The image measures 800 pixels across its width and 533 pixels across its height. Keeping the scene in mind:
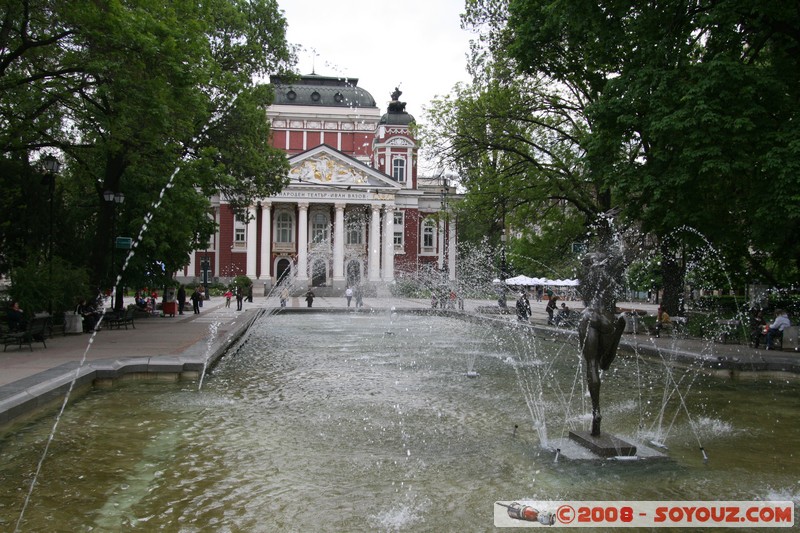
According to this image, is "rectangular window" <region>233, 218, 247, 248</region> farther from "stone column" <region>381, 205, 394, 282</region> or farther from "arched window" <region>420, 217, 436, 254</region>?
"arched window" <region>420, 217, 436, 254</region>

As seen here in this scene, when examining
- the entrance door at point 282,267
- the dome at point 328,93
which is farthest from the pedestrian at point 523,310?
the dome at point 328,93

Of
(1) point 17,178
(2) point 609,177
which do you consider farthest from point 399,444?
(1) point 17,178

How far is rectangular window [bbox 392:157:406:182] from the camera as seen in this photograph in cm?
6944

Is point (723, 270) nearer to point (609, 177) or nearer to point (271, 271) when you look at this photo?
point (609, 177)

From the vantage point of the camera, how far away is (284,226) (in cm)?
6612

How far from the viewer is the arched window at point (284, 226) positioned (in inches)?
2589

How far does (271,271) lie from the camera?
64.4m

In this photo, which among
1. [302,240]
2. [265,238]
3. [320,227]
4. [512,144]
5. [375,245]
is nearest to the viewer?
[512,144]

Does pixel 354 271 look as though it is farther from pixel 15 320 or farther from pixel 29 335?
pixel 29 335

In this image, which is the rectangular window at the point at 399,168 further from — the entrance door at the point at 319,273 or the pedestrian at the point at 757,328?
the pedestrian at the point at 757,328

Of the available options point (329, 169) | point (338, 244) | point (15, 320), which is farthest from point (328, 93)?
point (15, 320)

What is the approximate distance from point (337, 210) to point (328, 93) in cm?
1802

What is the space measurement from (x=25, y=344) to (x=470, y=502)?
545 inches

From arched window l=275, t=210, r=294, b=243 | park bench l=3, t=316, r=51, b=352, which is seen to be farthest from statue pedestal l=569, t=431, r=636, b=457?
arched window l=275, t=210, r=294, b=243
